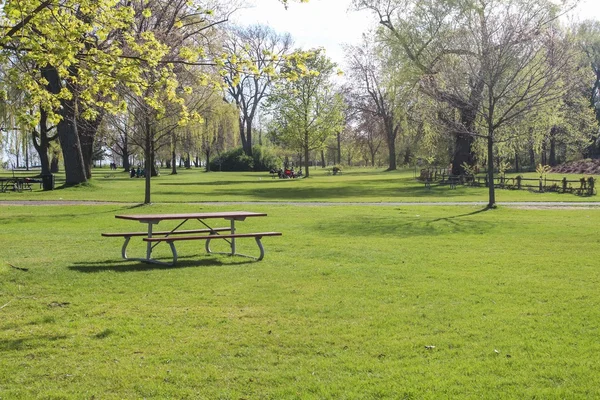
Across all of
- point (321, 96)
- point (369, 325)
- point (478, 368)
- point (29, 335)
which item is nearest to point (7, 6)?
point (29, 335)

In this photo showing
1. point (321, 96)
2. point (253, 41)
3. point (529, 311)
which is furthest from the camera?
point (253, 41)

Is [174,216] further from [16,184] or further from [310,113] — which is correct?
[310,113]

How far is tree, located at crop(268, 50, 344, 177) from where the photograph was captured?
2232 inches

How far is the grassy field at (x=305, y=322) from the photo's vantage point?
4844 millimetres

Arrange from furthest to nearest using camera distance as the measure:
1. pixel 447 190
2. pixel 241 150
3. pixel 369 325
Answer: pixel 241 150 → pixel 447 190 → pixel 369 325

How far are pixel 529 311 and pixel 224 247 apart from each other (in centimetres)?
739

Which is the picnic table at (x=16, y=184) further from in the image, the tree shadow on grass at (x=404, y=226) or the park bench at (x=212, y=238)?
the park bench at (x=212, y=238)

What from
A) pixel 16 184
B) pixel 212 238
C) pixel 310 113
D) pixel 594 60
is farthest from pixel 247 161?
pixel 212 238

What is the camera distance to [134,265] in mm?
10391

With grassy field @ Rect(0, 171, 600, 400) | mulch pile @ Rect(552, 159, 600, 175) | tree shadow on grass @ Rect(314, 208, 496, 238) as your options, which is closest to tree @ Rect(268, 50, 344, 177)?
mulch pile @ Rect(552, 159, 600, 175)

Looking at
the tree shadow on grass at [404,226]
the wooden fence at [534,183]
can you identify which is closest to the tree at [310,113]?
the wooden fence at [534,183]

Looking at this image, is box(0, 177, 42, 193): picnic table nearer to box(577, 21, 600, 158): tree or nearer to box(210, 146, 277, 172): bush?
box(210, 146, 277, 172): bush

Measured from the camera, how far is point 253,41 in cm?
6600

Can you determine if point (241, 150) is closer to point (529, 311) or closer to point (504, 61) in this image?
point (504, 61)
